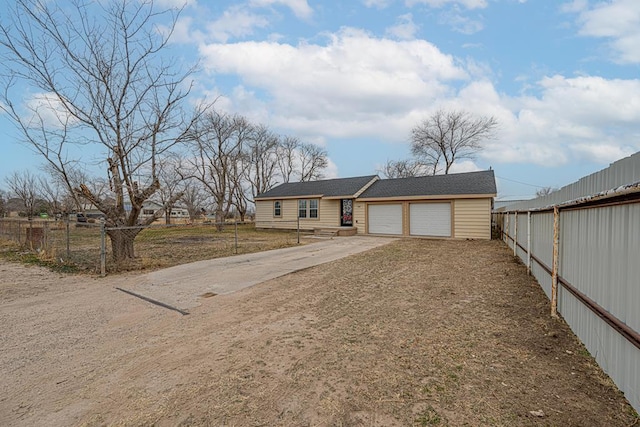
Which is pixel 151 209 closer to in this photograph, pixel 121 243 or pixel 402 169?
pixel 402 169

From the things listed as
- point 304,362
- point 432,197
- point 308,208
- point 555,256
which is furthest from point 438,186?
point 304,362

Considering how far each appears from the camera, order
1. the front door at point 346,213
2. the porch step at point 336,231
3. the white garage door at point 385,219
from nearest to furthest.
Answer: the white garage door at point 385,219
the porch step at point 336,231
the front door at point 346,213

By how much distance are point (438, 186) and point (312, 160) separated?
2647cm

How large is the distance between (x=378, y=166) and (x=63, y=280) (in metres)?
39.8

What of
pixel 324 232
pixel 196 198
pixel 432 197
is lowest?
pixel 324 232

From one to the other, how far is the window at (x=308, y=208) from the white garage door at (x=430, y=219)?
247 inches

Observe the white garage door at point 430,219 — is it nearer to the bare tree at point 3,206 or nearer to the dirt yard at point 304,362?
the dirt yard at point 304,362

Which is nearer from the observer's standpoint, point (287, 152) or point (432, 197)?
point (432, 197)

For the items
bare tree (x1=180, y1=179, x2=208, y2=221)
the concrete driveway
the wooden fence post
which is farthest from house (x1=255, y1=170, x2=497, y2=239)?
bare tree (x1=180, y1=179, x2=208, y2=221)

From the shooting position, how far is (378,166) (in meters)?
43.6

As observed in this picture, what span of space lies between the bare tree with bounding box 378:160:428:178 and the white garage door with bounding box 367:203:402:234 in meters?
19.6

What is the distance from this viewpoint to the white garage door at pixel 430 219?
1548cm

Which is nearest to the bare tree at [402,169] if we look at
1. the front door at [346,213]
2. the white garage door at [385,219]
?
the front door at [346,213]

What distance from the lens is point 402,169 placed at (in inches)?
1615
